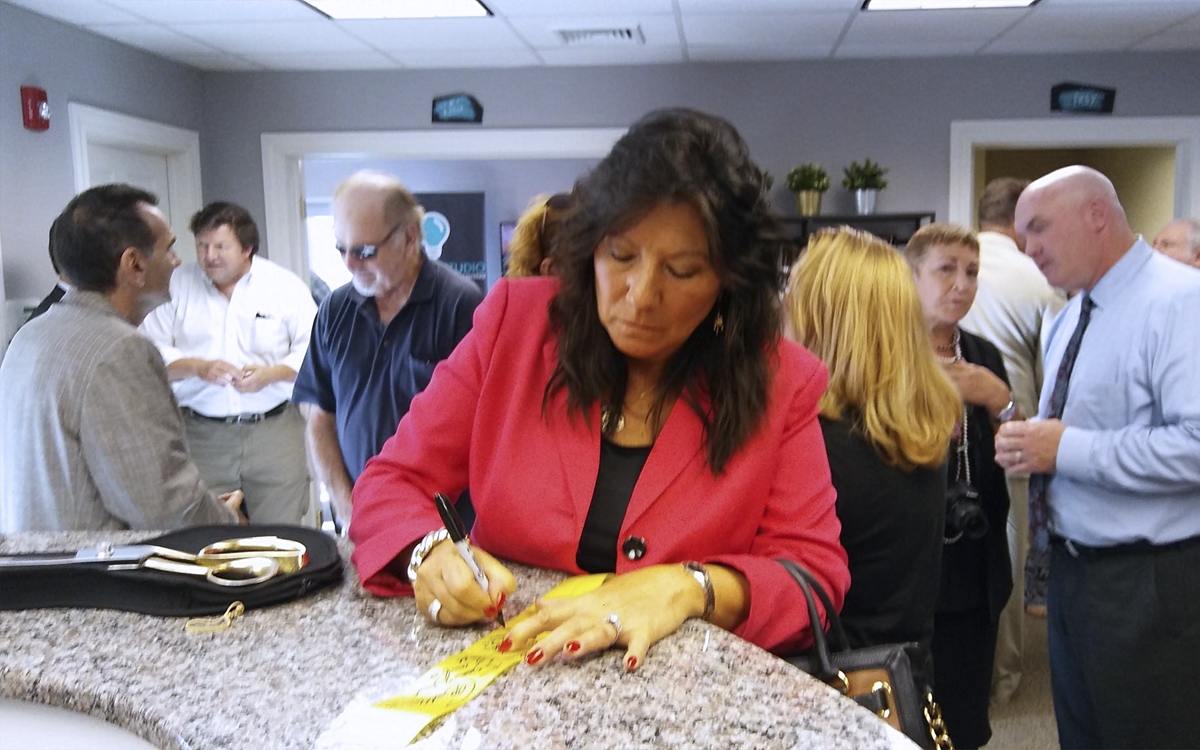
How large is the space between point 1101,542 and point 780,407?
4.50 ft

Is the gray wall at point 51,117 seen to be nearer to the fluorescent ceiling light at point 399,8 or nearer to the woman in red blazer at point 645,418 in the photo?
the fluorescent ceiling light at point 399,8

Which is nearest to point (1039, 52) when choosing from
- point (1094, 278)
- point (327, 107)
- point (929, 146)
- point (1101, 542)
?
point (929, 146)

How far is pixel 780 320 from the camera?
1181 millimetres

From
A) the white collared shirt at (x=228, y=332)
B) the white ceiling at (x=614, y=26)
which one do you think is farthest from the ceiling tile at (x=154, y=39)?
the white collared shirt at (x=228, y=332)

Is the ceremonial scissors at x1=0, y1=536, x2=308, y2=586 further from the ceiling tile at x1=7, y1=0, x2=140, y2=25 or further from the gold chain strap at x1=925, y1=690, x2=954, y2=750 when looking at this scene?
the ceiling tile at x1=7, y1=0, x2=140, y2=25

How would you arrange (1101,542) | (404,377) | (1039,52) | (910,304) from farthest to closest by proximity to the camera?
(1039,52)
(404,377)
(1101,542)
(910,304)

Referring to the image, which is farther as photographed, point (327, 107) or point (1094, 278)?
point (327, 107)

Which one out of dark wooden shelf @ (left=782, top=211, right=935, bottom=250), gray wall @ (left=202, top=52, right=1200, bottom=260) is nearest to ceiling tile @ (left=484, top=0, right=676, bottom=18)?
gray wall @ (left=202, top=52, right=1200, bottom=260)

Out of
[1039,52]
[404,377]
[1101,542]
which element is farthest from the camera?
[1039,52]

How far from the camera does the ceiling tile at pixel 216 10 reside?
143 inches

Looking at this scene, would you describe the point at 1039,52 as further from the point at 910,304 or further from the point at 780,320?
the point at 780,320

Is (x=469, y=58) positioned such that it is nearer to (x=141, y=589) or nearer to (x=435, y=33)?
(x=435, y=33)

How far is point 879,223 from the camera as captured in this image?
466cm

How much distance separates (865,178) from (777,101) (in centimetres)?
66
